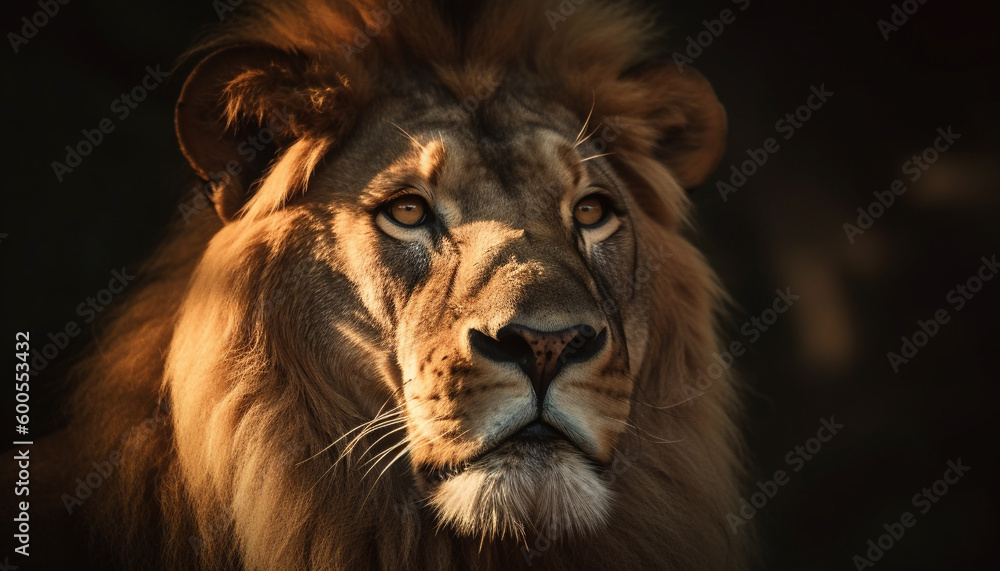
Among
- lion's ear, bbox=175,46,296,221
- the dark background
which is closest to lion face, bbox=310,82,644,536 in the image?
lion's ear, bbox=175,46,296,221

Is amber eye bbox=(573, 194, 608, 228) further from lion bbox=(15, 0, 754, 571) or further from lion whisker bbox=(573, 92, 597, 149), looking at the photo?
lion whisker bbox=(573, 92, 597, 149)

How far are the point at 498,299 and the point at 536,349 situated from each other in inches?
6.8

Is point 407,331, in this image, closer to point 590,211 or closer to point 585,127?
point 590,211

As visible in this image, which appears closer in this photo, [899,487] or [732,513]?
[732,513]

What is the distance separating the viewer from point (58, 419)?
277 cm

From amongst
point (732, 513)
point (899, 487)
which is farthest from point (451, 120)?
point (899, 487)

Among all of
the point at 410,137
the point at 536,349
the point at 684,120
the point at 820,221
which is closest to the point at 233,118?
the point at 410,137

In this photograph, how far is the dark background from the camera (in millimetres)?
3686

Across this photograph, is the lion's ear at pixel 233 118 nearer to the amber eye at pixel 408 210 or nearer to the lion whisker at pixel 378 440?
→ the amber eye at pixel 408 210

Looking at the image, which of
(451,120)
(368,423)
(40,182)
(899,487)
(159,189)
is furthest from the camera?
(899,487)

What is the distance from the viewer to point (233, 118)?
2.49m

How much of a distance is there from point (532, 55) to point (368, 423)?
4.52 ft

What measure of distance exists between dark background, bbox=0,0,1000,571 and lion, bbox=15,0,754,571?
1252 millimetres

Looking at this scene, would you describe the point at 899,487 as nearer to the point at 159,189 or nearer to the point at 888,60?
the point at 888,60
